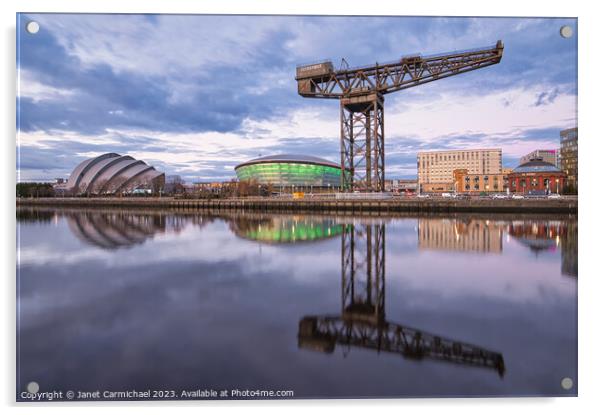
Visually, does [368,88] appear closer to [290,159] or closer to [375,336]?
[375,336]

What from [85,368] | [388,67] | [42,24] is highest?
[388,67]

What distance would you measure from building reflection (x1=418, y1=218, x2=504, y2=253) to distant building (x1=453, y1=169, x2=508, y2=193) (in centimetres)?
3967

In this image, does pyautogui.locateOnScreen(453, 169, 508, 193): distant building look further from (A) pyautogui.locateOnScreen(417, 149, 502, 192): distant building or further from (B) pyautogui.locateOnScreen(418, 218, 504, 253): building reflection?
(B) pyautogui.locateOnScreen(418, 218, 504, 253): building reflection

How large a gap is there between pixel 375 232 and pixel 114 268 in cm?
918

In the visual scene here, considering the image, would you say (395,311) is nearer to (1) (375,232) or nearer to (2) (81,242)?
(1) (375,232)

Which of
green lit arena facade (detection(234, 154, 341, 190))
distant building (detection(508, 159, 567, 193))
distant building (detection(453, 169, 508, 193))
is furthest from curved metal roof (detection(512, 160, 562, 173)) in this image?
green lit arena facade (detection(234, 154, 341, 190))

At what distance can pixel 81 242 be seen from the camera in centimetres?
1161

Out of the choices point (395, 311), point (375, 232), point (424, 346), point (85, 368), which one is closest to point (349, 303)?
point (395, 311)

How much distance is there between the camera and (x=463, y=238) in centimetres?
1142

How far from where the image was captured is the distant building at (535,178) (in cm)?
3469

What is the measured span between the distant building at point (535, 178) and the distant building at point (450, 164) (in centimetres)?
1720

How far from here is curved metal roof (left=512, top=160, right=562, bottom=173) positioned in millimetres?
36281

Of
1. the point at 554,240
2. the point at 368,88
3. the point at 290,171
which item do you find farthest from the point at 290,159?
the point at 554,240

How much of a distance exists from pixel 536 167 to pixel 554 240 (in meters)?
33.4
